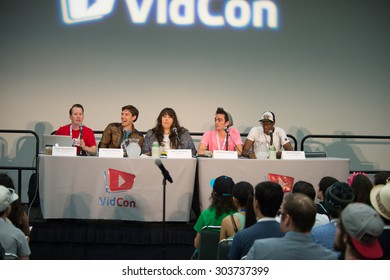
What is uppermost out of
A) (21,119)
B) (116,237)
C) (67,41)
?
(67,41)

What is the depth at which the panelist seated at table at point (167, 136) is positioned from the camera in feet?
17.0

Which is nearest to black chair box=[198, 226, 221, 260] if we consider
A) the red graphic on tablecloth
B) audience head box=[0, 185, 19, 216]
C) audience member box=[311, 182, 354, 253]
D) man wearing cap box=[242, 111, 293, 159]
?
audience member box=[311, 182, 354, 253]

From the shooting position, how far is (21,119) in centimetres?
710

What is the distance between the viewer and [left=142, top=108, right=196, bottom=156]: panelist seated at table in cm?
517

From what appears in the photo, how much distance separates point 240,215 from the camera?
3094 millimetres

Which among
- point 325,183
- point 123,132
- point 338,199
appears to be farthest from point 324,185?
point 123,132

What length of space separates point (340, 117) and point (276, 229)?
5.11 meters

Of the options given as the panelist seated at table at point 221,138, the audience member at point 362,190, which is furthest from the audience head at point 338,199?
the panelist seated at table at point 221,138

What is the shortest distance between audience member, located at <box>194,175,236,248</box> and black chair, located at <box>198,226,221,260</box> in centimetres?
24

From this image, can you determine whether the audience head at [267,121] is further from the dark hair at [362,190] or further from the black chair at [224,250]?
the black chair at [224,250]

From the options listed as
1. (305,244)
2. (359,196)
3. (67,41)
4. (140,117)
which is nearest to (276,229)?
(305,244)

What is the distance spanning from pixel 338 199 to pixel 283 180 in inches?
82.9
